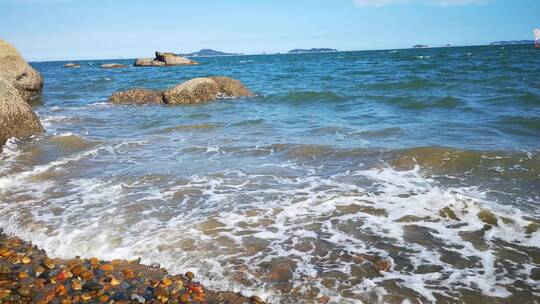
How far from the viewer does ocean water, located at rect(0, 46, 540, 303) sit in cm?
385

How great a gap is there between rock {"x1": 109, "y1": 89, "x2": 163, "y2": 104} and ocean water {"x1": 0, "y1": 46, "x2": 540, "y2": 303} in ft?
18.4

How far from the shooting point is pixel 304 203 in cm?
561

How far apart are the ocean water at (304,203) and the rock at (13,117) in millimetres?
349

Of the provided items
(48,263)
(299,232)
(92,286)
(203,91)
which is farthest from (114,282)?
(203,91)

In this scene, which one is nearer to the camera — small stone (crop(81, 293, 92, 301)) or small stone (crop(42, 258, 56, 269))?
small stone (crop(81, 293, 92, 301))

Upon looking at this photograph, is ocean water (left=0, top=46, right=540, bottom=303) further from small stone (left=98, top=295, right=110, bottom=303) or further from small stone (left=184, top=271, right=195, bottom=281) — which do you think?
small stone (left=98, top=295, right=110, bottom=303)

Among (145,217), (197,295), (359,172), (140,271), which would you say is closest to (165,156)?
(145,217)

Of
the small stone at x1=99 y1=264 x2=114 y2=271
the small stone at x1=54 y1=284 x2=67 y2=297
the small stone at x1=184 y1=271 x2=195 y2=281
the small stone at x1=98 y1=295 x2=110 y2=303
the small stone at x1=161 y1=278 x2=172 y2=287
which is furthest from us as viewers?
the small stone at x1=99 y1=264 x2=114 y2=271

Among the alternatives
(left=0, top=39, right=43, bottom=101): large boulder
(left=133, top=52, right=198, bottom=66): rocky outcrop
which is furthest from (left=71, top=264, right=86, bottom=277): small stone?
(left=133, top=52, right=198, bottom=66): rocky outcrop

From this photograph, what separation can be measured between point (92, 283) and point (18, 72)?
58.8 feet

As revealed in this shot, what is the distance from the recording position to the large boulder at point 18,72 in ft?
56.5

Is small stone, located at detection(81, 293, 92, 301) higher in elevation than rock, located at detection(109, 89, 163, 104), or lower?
lower

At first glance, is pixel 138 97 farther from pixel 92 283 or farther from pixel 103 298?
pixel 103 298

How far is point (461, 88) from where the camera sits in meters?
17.7
